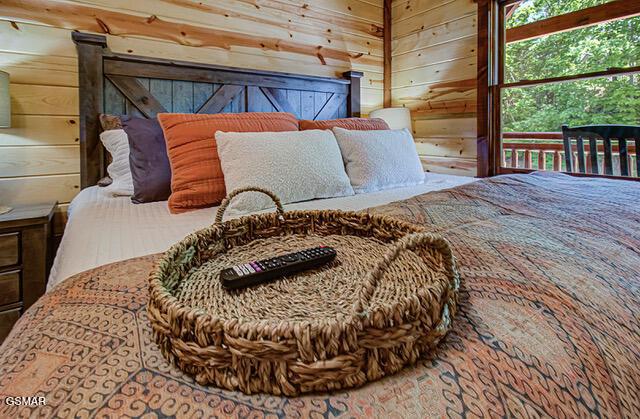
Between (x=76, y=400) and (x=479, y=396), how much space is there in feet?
1.39

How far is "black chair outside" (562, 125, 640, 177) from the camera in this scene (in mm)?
2045

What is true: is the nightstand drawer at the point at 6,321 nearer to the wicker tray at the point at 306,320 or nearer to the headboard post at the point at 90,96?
the headboard post at the point at 90,96

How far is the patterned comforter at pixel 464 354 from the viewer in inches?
14.3

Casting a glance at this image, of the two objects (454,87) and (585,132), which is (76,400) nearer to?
(585,132)

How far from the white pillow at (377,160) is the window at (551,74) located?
3.35 ft

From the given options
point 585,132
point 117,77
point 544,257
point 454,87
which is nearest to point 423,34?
point 454,87

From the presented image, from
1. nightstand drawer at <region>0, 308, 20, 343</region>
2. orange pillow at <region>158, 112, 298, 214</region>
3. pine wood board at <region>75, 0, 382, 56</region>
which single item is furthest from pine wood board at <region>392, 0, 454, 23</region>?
nightstand drawer at <region>0, 308, 20, 343</region>

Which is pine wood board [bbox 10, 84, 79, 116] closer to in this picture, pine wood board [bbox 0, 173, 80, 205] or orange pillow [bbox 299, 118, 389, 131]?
pine wood board [bbox 0, 173, 80, 205]

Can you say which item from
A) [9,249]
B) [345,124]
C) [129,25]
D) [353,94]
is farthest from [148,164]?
[353,94]

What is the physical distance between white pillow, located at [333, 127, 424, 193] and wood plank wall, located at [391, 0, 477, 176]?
1034 millimetres

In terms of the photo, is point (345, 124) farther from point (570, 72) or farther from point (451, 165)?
point (570, 72)

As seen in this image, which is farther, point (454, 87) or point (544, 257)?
point (454, 87)

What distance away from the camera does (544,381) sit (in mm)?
405

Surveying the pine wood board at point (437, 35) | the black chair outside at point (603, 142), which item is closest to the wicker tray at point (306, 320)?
the black chair outside at point (603, 142)
